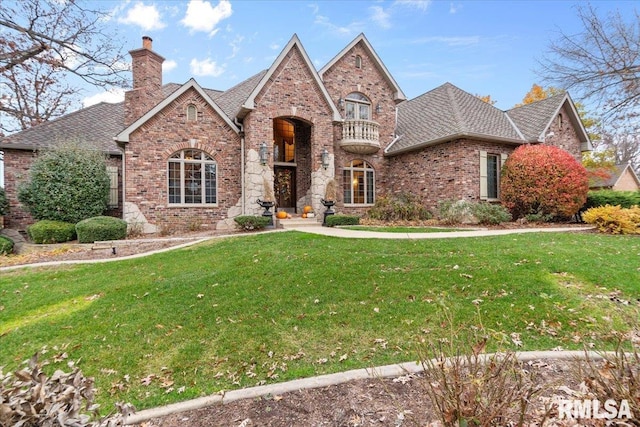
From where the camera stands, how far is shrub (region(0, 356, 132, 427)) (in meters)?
1.34

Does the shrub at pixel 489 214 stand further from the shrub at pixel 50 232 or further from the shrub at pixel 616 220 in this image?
the shrub at pixel 50 232

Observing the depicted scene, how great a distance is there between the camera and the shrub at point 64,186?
1116cm

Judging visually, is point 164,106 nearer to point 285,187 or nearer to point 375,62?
point 285,187

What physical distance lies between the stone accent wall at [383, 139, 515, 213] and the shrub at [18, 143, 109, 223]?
13.3 m

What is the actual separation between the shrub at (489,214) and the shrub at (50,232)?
15.4 m

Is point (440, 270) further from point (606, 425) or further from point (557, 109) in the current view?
point (557, 109)

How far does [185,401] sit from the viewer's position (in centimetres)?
265

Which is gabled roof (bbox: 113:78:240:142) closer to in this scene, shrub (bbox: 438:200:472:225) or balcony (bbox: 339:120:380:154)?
balcony (bbox: 339:120:380:154)

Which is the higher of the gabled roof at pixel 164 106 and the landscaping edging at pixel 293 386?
the gabled roof at pixel 164 106

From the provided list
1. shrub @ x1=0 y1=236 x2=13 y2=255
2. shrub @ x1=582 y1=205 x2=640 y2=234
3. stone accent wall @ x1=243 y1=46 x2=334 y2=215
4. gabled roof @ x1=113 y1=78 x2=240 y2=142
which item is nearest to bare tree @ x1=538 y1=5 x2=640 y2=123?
shrub @ x1=582 y1=205 x2=640 y2=234

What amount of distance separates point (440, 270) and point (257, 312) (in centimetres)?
328

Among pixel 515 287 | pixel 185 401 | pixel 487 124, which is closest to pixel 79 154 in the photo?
pixel 185 401

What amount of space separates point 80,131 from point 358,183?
13.6 m

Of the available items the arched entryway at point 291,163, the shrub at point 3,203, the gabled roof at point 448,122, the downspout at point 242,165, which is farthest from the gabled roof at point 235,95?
the shrub at point 3,203
